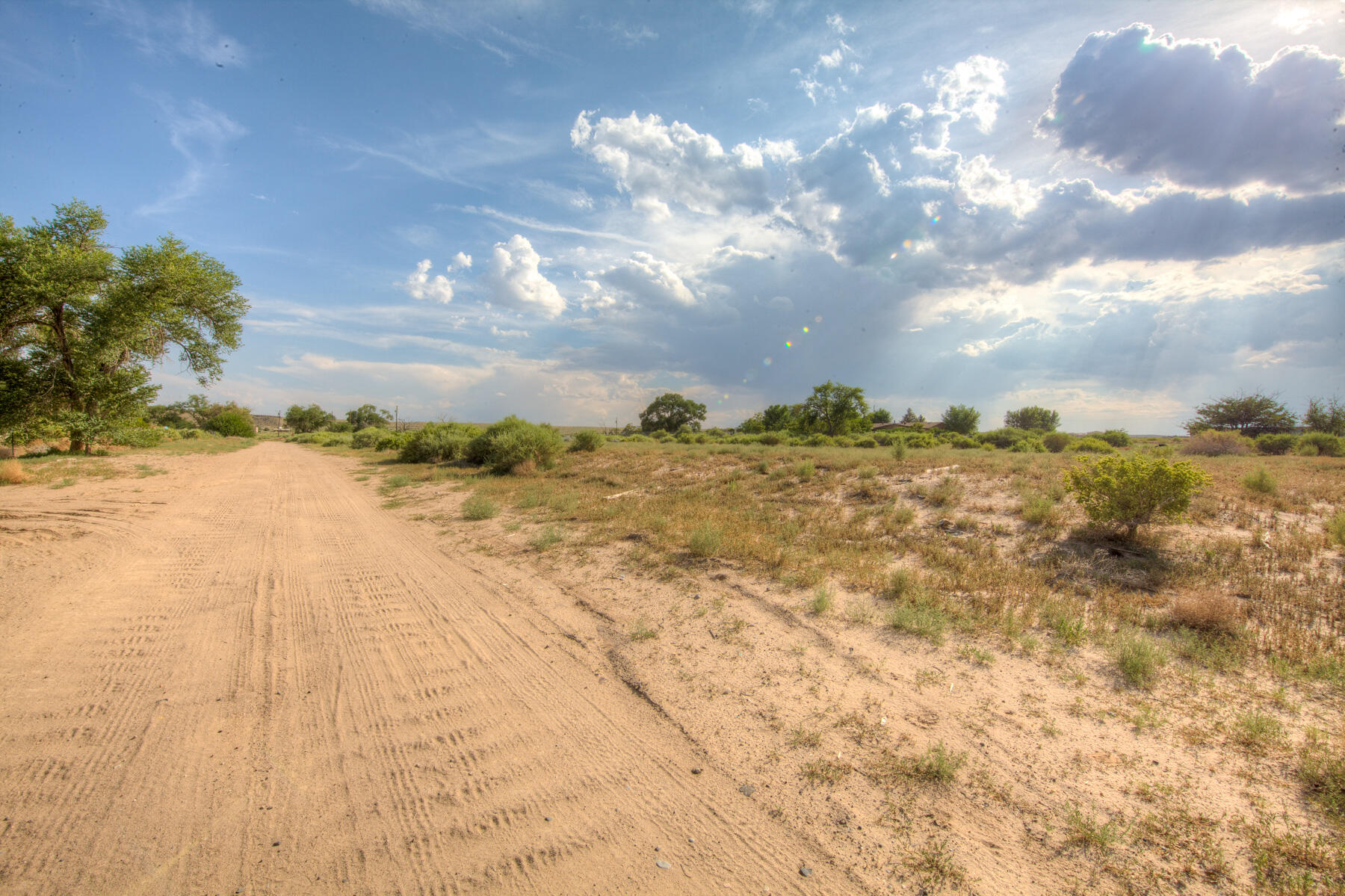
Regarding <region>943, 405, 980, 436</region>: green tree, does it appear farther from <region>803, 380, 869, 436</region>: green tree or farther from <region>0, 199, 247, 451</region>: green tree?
<region>0, 199, 247, 451</region>: green tree

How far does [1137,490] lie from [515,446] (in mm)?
17984

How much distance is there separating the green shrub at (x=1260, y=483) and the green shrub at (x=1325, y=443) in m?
15.7

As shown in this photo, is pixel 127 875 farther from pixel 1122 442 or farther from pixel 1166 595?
pixel 1122 442

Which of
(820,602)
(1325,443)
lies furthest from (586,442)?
(1325,443)

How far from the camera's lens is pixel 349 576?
711 cm

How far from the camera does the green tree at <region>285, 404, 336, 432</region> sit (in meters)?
100

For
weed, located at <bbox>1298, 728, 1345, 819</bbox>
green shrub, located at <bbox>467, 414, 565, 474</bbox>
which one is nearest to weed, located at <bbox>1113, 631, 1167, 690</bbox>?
weed, located at <bbox>1298, 728, 1345, 819</bbox>

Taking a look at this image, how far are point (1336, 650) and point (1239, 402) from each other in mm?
37266

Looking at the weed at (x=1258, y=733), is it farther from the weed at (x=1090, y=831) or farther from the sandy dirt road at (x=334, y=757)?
the sandy dirt road at (x=334, y=757)

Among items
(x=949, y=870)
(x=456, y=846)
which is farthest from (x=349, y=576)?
(x=949, y=870)

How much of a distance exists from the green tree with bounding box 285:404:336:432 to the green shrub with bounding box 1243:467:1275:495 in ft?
399

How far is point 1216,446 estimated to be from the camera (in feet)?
67.3

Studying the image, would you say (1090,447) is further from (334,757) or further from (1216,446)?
(334,757)

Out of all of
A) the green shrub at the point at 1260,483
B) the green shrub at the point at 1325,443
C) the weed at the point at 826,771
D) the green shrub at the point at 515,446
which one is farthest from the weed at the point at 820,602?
the green shrub at the point at 1325,443
